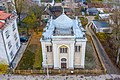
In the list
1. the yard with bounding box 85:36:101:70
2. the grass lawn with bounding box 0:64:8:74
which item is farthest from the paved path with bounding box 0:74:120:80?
the yard with bounding box 85:36:101:70

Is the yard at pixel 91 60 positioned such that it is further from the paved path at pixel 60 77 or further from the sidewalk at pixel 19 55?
the sidewalk at pixel 19 55

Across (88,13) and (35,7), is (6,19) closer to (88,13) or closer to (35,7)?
(35,7)

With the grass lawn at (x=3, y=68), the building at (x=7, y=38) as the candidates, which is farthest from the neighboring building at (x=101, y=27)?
the grass lawn at (x=3, y=68)

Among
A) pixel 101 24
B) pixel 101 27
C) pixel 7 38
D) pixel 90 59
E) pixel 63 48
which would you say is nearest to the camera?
pixel 63 48

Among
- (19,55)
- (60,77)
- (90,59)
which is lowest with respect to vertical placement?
(60,77)

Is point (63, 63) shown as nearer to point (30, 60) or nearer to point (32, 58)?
point (30, 60)

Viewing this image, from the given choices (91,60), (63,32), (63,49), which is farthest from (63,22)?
(91,60)
